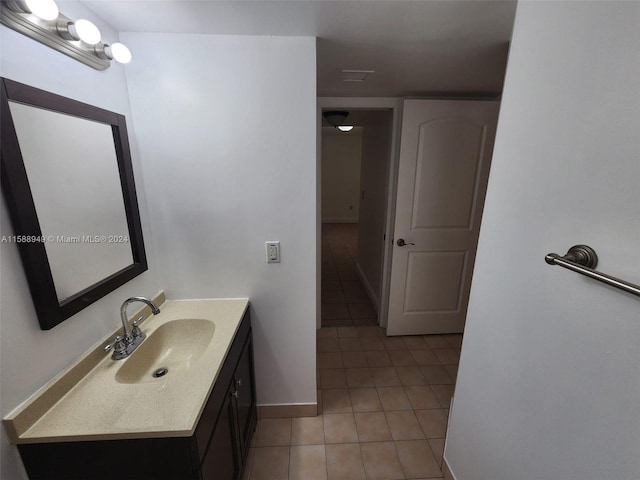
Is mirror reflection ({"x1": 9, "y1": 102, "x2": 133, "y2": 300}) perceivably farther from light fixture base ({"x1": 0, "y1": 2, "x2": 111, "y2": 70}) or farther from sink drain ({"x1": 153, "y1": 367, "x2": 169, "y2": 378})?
sink drain ({"x1": 153, "y1": 367, "x2": 169, "y2": 378})

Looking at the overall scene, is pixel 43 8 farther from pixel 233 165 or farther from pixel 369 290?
pixel 369 290

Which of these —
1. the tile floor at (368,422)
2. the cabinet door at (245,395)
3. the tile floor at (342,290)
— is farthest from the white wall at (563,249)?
the tile floor at (342,290)

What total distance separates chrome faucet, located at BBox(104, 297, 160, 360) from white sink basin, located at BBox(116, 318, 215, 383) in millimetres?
26

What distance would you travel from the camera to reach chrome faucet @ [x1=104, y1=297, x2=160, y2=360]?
1093 mm

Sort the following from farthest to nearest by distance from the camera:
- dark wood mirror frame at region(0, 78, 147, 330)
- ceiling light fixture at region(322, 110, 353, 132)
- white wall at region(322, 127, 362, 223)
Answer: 1. white wall at region(322, 127, 362, 223)
2. ceiling light fixture at region(322, 110, 353, 132)
3. dark wood mirror frame at region(0, 78, 147, 330)

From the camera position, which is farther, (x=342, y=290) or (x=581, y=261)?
(x=342, y=290)

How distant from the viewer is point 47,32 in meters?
0.86

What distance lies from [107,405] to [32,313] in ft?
1.20

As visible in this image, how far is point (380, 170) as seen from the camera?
2846mm

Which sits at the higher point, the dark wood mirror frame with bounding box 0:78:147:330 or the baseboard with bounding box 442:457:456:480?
the dark wood mirror frame with bounding box 0:78:147:330

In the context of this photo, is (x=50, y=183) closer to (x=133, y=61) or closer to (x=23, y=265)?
(x=23, y=265)

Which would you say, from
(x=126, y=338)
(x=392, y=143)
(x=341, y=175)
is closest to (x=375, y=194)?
(x=392, y=143)

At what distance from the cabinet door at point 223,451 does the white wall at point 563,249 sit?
105cm

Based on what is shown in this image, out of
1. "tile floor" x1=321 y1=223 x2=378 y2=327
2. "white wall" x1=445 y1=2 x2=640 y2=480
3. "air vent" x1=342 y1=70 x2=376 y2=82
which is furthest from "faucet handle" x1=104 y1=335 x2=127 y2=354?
"tile floor" x1=321 y1=223 x2=378 y2=327
